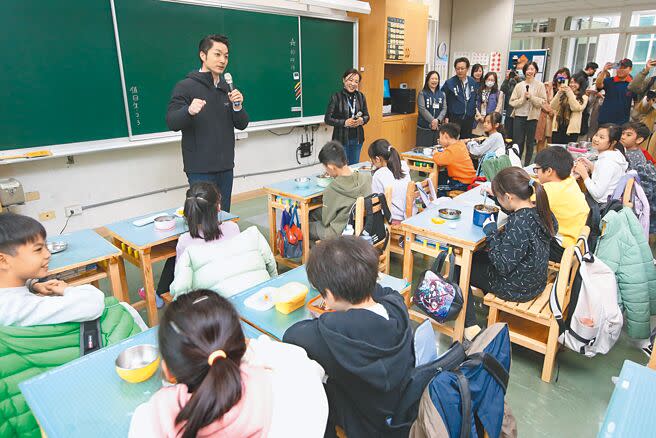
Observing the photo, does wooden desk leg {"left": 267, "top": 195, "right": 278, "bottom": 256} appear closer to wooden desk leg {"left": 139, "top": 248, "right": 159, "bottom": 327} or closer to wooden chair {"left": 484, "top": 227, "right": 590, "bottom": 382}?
wooden desk leg {"left": 139, "top": 248, "right": 159, "bottom": 327}

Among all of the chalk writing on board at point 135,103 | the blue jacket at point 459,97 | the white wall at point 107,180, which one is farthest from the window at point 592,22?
the chalk writing on board at point 135,103

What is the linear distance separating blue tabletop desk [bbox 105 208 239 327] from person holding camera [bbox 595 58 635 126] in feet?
22.3

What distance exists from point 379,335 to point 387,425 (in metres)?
0.32

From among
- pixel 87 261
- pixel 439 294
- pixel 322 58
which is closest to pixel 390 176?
pixel 439 294

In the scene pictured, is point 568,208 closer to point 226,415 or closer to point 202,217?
point 202,217

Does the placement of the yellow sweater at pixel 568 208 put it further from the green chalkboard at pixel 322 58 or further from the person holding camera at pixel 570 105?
the person holding camera at pixel 570 105

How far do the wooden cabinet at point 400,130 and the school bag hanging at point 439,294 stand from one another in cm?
430

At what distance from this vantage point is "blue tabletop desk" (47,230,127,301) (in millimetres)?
2117

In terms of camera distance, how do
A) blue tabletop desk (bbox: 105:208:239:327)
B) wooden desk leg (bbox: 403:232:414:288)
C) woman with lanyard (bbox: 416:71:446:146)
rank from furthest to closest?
1. woman with lanyard (bbox: 416:71:446:146)
2. wooden desk leg (bbox: 403:232:414:288)
3. blue tabletop desk (bbox: 105:208:239:327)

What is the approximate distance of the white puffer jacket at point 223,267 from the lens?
1944 mm

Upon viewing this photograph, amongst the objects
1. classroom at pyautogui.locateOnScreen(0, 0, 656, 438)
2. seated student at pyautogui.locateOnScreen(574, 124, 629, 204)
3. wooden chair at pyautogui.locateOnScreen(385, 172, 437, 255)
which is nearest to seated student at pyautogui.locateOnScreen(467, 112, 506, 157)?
classroom at pyautogui.locateOnScreen(0, 0, 656, 438)

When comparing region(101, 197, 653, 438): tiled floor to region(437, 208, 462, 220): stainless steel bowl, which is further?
region(437, 208, 462, 220): stainless steel bowl

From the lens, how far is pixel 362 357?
1.14 metres

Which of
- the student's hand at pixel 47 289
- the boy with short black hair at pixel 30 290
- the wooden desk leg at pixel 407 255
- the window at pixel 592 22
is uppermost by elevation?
the window at pixel 592 22
